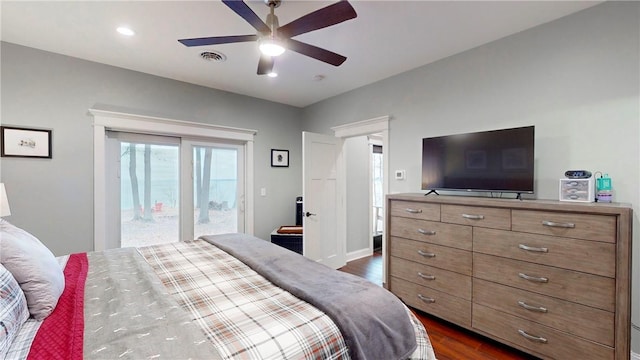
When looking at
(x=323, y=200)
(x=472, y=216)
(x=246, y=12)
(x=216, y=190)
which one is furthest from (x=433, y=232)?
(x=216, y=190)

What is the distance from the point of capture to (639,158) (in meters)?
1.76

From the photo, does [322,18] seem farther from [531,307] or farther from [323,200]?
[323,200]

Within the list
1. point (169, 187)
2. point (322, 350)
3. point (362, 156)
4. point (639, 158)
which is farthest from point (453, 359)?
point (169, 187)

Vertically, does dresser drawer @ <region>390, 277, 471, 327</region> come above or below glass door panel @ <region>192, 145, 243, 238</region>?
below

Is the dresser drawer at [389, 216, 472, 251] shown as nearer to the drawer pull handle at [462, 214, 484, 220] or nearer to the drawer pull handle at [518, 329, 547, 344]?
the drawer pull handle at [462, 214, 484, 220]

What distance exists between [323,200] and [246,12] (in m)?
2.64

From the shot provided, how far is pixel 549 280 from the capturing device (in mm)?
1773

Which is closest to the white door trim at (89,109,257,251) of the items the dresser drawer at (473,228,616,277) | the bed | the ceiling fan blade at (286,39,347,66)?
the bed

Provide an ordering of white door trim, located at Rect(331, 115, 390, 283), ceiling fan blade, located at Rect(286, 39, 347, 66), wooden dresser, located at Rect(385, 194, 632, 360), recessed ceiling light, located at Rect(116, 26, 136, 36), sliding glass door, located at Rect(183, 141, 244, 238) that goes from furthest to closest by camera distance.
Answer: sliding glass door, located at Rect(183, 141, 244, 238)
white door trim, located at Rect(331, 115, 390, 283)
recessed ceiling light, located at Rect(116, 26, 136, 36)
ceiling fan blade, located at Rect(286, 39, 347, 66)
wooden dresser, located at Rect(385, 194, 632, 360)

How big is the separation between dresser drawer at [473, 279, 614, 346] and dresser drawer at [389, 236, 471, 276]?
0.16 meters

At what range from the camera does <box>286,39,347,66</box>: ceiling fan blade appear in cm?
177

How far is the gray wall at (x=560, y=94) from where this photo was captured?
1.81 meters

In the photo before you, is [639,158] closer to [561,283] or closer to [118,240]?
[561,283]

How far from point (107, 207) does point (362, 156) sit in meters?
3.62
